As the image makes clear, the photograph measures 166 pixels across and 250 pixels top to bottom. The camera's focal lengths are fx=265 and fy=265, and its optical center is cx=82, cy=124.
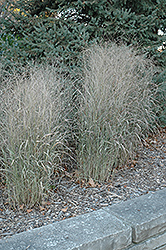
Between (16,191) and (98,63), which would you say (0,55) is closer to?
(98,63)

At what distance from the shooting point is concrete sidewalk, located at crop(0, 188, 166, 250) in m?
1.67

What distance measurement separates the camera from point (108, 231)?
1.79 metres

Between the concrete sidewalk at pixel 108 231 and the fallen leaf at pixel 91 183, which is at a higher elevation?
the concrete sidewalk at pixel 108 231

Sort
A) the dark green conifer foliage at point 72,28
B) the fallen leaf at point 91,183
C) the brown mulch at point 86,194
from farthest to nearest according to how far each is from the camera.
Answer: the dark green conifer foliage at point 72,28 → the fallen leaf at point 91,183 → the brown mulch at point 86,194

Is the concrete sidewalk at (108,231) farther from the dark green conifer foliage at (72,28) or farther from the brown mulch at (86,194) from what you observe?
the dark green conifer foliage at (72,28)

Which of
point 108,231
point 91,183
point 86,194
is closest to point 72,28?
point 91,183

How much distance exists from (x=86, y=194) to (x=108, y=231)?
2.28 ft

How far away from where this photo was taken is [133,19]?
450 centimetres

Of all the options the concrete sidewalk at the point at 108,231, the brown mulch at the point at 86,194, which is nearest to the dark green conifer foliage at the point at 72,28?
the brown mulch at the point at 86,194

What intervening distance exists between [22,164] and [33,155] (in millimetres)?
115

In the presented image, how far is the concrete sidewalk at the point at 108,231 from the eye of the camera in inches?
65.6

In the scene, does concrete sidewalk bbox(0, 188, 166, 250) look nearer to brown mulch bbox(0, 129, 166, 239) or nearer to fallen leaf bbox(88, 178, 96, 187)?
brown mulch bbox(0, 129, 166, 239)

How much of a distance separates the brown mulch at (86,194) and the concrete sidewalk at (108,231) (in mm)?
188

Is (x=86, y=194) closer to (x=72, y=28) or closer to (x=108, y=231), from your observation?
(x=108, y=231)
